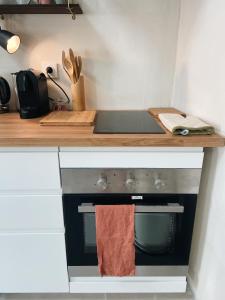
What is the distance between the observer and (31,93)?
1.17m

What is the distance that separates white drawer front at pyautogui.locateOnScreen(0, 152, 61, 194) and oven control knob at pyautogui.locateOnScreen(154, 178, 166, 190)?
410mm

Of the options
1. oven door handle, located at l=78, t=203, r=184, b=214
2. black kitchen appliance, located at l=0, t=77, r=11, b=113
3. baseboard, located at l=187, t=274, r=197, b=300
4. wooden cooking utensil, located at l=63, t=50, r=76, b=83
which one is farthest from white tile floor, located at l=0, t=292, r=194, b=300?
wooden cooking utensil, located at l=63, t=50, r=76, b=83

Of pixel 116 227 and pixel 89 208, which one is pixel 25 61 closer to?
pixel 89 208

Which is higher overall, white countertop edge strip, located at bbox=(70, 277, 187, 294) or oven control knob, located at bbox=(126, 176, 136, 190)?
oven control knob, located at bbox=(126, 176, 136, 190)

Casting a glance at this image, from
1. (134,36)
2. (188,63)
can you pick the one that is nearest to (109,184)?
(188,63)

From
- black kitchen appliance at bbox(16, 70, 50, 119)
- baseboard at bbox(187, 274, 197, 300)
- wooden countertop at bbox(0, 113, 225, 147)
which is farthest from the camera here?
baseboard at bbox(187, 274, 197, 300)

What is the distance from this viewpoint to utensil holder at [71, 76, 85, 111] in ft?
4.54

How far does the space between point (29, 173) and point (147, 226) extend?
593mm

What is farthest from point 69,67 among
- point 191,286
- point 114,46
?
point 191,286

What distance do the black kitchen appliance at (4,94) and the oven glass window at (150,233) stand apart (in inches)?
33.1

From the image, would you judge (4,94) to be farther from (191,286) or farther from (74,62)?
(191,286)

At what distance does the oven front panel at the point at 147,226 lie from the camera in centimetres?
100

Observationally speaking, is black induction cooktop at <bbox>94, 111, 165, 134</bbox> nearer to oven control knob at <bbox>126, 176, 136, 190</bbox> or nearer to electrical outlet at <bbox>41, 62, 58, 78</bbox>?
oven control knob at <bbox>126, 176, 136, 190</bbox>

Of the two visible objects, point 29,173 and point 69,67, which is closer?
point 29,173
